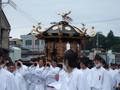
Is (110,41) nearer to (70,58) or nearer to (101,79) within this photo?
(101,79)

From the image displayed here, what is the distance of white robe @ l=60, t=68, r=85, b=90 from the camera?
338 inches

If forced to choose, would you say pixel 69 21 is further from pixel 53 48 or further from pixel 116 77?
pixel 116 77

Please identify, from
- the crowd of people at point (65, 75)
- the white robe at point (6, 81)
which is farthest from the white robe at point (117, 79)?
the white robe at point (6, 81)

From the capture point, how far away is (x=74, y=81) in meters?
8.59

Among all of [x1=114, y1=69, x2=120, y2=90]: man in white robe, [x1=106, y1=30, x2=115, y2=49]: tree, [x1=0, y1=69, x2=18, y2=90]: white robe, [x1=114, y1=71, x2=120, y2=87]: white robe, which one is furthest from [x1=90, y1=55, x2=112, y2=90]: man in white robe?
[x1=106, y1=30, x2=115, y2=49]: tree

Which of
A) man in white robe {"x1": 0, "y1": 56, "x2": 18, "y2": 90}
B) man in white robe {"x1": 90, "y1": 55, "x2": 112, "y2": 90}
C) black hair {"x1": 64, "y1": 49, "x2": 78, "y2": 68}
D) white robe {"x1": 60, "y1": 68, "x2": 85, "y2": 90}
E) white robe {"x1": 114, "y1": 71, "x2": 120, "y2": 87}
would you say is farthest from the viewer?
white robe {"x1": 114, "y1": 71, "x2": 120, "y2": 87}

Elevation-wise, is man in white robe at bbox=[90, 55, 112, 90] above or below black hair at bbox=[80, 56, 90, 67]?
below

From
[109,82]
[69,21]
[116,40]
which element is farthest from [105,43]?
[109,82]

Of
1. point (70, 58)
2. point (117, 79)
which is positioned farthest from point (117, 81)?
point (70, 58)

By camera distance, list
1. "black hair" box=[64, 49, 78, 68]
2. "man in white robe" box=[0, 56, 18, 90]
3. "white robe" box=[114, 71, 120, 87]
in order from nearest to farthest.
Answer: "black hair" box=[64, 49, 78, 68] < "man in white robe" box=[0, 56, 18, 90] < "white robe" box=[114, 71, 120, 87]

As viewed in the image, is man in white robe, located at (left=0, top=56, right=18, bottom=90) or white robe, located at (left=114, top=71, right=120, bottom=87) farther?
white robe, located at (left=114, top=71, right=120, bottom=87)

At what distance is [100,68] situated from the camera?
14.7m

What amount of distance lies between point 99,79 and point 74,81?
645 cm

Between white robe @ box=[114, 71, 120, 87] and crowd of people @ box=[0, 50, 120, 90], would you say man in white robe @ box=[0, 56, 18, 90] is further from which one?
white robe @ box=[114, 71, 120, 87]
